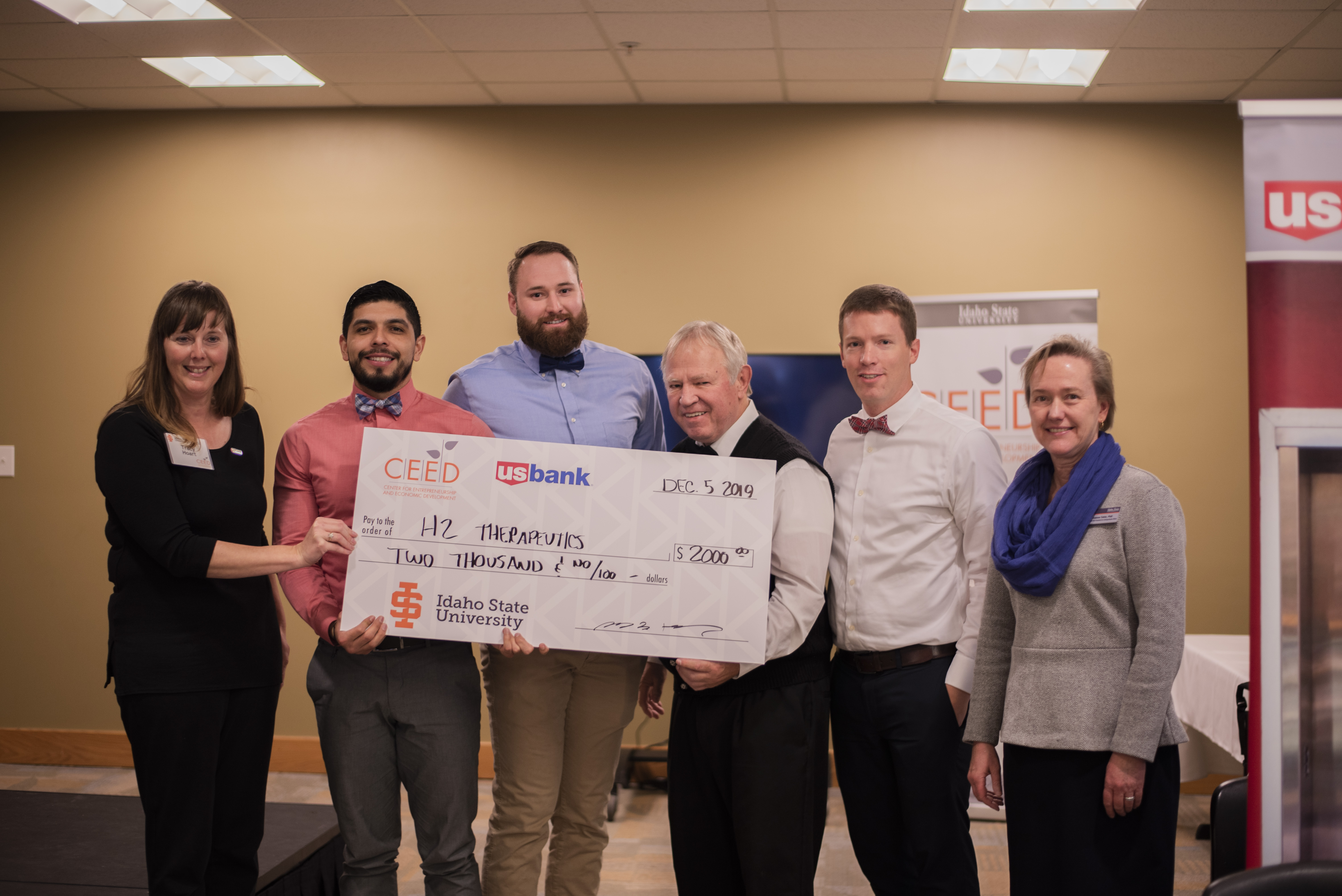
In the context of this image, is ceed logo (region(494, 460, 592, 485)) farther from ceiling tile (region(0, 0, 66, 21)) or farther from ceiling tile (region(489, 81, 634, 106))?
ceiling tile (region(0, 0, 66, 21))

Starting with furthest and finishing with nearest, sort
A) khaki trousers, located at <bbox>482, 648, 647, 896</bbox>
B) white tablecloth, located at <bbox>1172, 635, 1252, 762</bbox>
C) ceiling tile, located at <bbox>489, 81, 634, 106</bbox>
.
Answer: ceiling tile, located at <bbox>489, 81, 634, 106</bbox>, white tablecloth, located at <bbox>1172, 635, 1252, 762</bbox>, khaki trousers, located at <bbox>482, 648, 647, 896</bbox>

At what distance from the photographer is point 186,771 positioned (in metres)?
1.97

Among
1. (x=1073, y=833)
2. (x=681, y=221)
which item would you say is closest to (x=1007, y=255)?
(x=681, y=221)

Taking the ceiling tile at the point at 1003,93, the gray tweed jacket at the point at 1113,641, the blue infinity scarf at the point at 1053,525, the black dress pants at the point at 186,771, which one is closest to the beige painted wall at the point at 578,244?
the ceiling tile at the point at 1003,93

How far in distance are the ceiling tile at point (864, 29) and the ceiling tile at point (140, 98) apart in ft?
9.18

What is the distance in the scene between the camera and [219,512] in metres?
2.04

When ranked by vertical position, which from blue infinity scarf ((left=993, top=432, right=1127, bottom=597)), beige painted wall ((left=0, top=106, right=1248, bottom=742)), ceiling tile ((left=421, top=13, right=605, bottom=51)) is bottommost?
blue infinity scarf ((left=993, top=432, right=1127, bottom=597))

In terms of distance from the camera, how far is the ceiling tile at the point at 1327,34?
3402 millimetres

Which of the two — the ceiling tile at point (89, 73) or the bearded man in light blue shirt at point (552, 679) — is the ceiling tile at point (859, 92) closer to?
the bearded man in light blue shirt at point (552, 679)

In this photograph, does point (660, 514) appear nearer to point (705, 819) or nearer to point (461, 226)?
point (705, 819)

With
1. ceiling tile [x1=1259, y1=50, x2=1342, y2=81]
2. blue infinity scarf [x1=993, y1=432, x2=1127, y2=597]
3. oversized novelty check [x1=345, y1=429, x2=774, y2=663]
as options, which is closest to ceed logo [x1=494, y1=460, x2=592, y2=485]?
oversized novelty check [x1=345, y1=429, x2=774, y2=663]

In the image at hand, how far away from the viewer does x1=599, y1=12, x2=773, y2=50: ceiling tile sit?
345cm

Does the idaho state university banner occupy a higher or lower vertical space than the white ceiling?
lower

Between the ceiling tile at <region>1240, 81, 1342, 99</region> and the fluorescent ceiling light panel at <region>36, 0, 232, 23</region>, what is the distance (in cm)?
426
